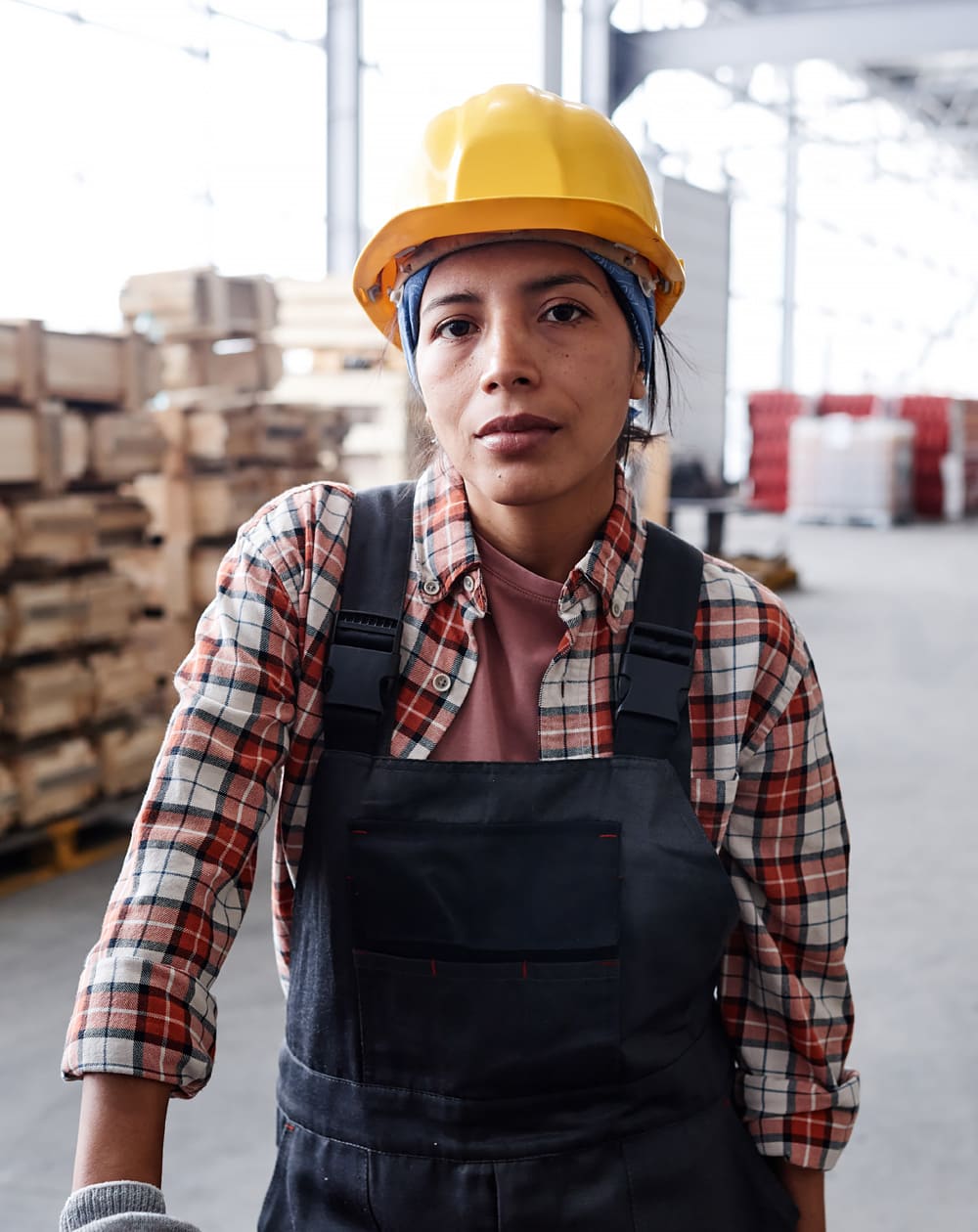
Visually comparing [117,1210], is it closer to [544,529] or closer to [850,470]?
[544,529]

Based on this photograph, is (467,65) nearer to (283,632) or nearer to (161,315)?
(161,315)

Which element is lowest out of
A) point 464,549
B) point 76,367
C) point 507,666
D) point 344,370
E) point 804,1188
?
point 804,1188

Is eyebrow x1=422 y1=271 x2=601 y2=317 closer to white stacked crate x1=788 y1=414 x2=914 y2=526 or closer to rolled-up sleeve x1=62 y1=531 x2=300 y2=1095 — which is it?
rolled-up sleeve x1=62 y1=531 x2=300 y2=1095

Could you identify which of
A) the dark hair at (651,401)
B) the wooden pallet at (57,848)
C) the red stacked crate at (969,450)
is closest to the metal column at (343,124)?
the wooden pallet at (57,848)

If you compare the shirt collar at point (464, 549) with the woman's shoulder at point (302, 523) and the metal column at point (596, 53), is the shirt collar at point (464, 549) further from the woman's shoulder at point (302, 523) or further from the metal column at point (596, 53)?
the metal column at point (596, 53)

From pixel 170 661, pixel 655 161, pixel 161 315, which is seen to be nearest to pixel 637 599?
pixel 170 661

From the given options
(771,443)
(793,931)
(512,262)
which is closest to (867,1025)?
(793,931)

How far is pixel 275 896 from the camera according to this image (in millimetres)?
1429

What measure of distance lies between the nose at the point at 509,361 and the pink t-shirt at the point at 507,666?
0.20 metres

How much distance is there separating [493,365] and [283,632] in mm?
333

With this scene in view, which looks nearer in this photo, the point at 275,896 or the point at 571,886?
the point at 571,886

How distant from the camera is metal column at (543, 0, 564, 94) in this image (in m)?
10.5

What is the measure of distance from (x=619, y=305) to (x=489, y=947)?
672mm

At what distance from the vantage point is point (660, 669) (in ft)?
4.26
